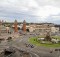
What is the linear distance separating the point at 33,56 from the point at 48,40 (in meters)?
56.7

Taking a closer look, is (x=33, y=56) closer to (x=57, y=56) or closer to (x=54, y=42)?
(x=57, y=56)

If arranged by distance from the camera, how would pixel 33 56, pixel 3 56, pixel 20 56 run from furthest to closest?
pixel 33 56
pixel 20 56
pixel 3 56

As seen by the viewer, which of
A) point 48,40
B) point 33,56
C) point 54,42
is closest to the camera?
point 33,56

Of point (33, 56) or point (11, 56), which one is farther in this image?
point (33, 56)

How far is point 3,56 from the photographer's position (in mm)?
61531

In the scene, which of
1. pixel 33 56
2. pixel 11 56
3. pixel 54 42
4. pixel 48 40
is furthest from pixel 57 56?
pixel 48 40

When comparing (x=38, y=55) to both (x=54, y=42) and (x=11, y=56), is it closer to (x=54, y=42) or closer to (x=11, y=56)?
(x=11, y=56)

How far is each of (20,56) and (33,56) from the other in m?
12.7

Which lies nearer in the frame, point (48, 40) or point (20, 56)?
point (20, 56)

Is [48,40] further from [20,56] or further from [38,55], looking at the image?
[20,56]

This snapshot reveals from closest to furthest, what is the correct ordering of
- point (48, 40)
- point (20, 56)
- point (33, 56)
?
point (20, 56) < point (33, 56) < point (48, 40)

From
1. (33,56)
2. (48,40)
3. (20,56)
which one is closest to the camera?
(20,56)

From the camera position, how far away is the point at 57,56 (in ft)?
262

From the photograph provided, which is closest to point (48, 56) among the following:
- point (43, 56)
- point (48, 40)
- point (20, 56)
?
point (43, 56)
